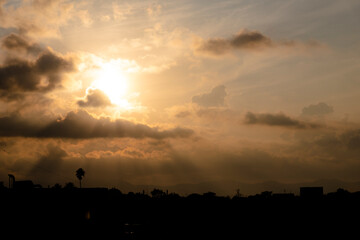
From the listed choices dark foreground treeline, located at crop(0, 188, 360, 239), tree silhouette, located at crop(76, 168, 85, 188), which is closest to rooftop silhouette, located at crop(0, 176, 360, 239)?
dark foreground treeline, located at crop(0, 188, 360, 239)

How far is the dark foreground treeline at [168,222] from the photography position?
157 ft

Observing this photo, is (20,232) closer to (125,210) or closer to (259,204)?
(125,210)

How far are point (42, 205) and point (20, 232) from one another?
13.6 ft

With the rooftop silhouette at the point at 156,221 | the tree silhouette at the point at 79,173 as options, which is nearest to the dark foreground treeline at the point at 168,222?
the rooftop silhouette at the point at 156,221

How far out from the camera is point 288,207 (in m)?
55.6

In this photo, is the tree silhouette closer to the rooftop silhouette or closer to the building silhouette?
the rooftop silhouette

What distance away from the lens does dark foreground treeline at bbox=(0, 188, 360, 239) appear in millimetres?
47812

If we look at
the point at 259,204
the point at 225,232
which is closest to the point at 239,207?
the point at 259,204

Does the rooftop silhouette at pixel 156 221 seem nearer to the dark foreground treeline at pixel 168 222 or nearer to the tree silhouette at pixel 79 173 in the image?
the dark foreground treeline at pixel 168 222

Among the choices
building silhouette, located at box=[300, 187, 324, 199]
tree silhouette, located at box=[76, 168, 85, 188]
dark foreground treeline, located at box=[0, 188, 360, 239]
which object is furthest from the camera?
tree silhouette, located at box=[76, 168, 85, 188]

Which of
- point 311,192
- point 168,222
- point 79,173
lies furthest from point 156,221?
point 79,173

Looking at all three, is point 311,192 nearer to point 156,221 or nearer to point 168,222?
point 168,222

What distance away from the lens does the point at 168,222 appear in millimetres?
64812

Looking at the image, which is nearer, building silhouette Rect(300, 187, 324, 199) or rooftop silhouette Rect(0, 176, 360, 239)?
rooftop silhouette Rect(0, 176, 360, 239)
